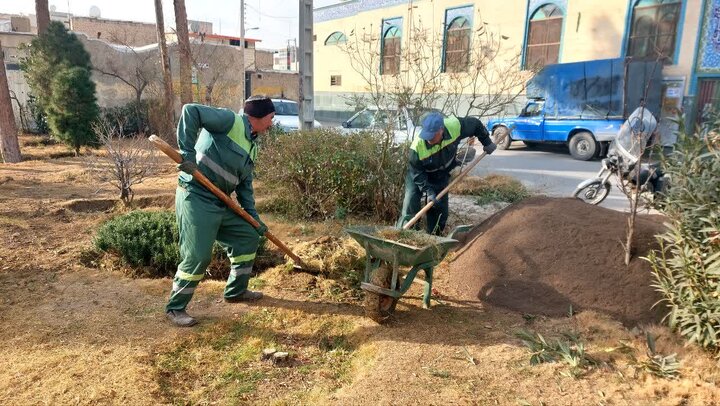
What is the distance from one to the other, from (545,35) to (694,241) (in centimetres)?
1697

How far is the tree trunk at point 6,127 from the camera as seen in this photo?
36.0 ft

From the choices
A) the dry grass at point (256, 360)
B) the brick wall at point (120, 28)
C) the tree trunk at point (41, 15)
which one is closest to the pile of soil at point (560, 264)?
the dry grass at point (256, 360)

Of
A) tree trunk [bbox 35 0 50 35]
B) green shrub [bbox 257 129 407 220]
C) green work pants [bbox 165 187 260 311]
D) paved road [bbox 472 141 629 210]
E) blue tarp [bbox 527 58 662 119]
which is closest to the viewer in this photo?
green work pants [bbox 165 187 260 311]

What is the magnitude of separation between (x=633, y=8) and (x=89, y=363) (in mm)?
17532

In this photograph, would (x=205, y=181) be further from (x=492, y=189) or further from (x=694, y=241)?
(x=492, y=189)

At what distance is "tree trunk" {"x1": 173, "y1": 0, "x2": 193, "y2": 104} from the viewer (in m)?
12.9

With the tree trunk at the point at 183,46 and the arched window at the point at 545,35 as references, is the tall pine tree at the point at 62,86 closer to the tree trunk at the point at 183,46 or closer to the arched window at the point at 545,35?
the tree trunk at the point at 183,46

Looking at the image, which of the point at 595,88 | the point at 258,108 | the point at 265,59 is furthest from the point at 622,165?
the point at 265,59

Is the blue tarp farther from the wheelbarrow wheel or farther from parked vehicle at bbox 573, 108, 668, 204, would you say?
the wheelbarrow wheel

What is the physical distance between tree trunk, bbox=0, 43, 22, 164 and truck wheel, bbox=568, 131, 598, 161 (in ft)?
45.7

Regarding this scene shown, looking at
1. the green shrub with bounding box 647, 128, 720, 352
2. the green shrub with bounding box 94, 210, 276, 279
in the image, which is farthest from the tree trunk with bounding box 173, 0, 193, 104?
the green shrub with bounding box 647, 128, 720, 352

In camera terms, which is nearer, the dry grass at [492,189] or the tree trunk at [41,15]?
the dry grass at [492,189]

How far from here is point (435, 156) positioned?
195 inches

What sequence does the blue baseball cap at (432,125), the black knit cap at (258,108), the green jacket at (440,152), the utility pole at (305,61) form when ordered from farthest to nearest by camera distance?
the utility pole at (305,61), the green jacket at (440,152), the blue baseball cap at (432,125), the black knit cap at (258,108)
